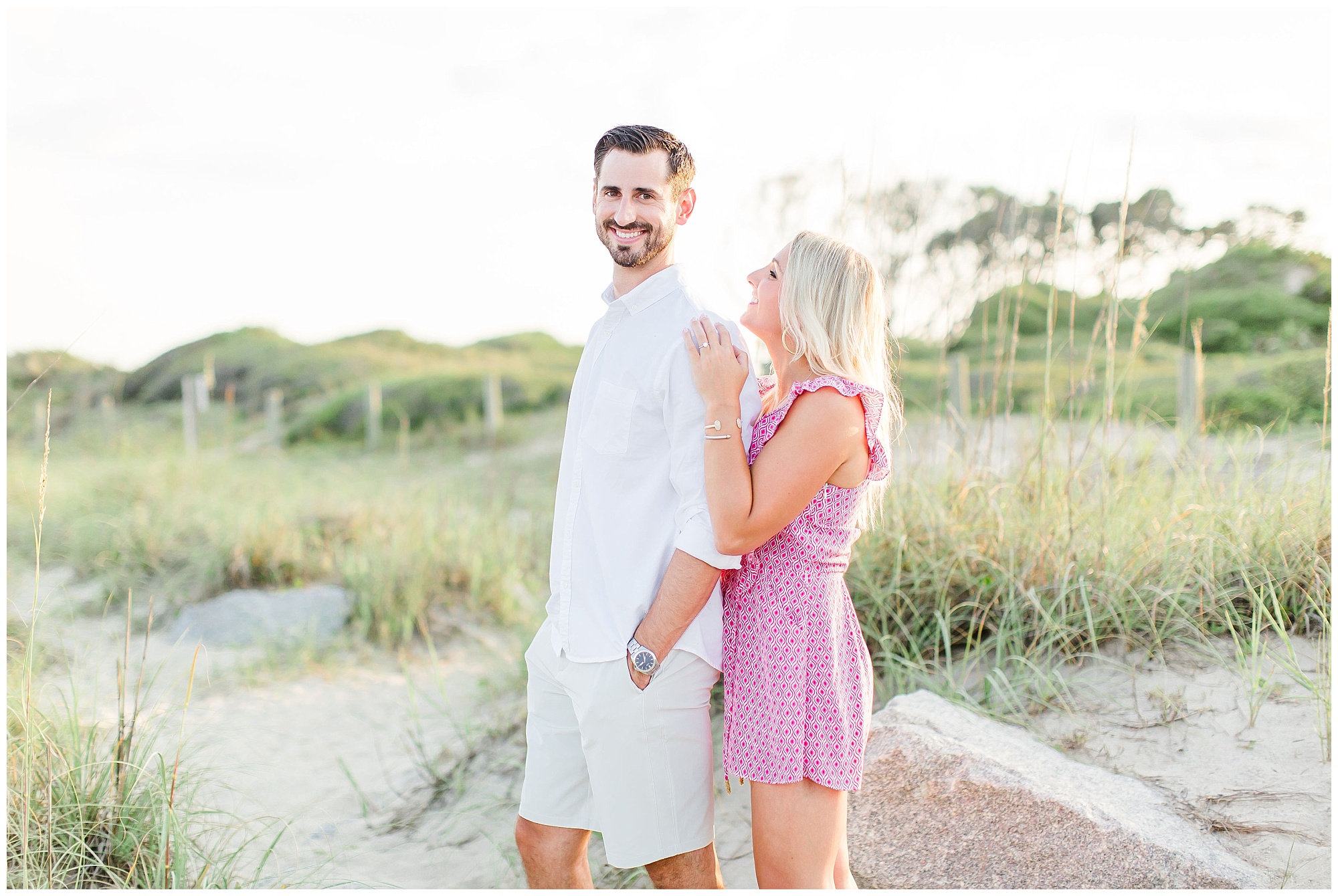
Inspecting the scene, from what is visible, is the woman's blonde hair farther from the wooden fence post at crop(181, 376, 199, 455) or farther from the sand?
the wooden fence post at crop(181, 376, 199, 455)

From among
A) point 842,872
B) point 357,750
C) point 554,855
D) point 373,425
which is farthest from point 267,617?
point 373,425

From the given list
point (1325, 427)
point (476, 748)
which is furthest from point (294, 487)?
point (1325, 427)

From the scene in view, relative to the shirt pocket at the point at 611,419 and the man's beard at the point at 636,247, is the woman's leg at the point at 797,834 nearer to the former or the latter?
the shirt pocket at the point at 611,419

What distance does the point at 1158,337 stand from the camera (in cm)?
1630

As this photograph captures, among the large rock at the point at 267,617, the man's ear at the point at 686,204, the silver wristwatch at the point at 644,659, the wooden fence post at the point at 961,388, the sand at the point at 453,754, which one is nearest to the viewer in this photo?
the silver wristwatch at the point at 644,659

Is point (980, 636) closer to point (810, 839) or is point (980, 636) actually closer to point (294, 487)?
point (810, 839)

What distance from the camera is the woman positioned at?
1.94 m

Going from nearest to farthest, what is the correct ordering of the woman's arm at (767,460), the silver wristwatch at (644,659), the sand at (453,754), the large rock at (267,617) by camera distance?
1. the woman's arm at (767,460)
2. the silver wristwatch at (644,659)
3. the sand at (453,754)
4. the large rock at (267,617)

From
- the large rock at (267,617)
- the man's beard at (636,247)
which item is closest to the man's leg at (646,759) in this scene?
the man's beard at (636,247)

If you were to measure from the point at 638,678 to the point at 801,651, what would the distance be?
38 centimetres

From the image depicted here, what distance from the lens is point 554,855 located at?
2.23m

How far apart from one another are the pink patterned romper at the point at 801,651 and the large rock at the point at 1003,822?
21.5 inches

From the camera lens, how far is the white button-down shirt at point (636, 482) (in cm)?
205

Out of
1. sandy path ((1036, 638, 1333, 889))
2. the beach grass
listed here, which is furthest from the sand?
the beach grass
